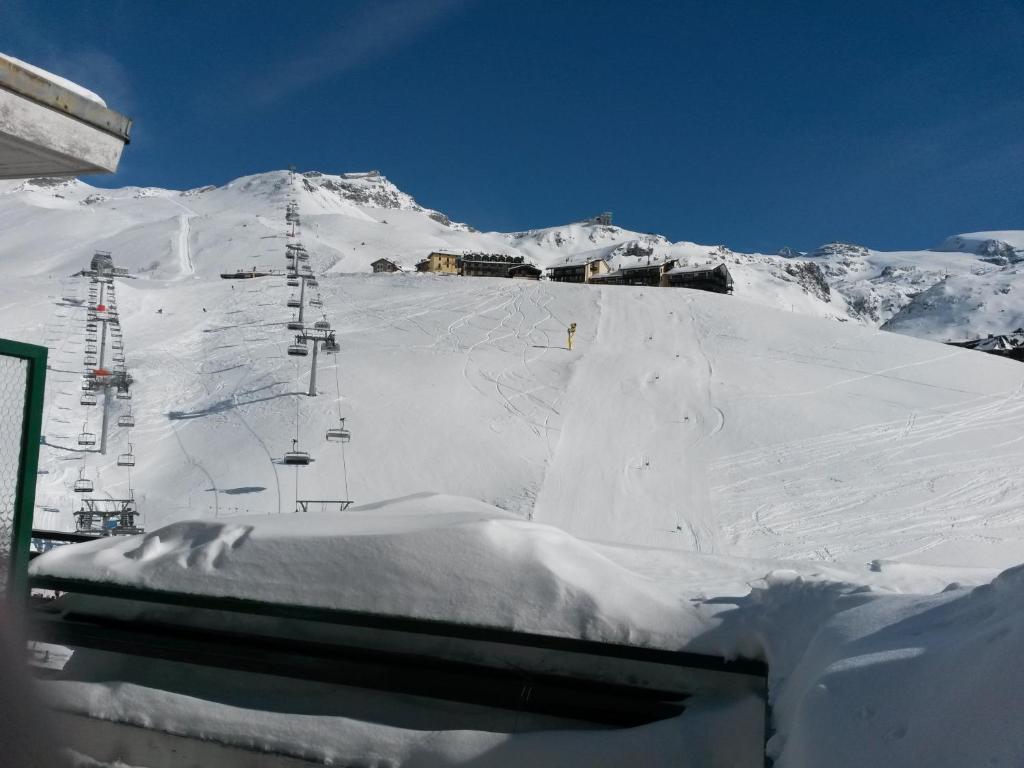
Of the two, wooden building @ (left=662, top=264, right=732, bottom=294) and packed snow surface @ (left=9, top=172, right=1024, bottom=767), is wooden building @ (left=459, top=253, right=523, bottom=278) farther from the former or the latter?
packed snow surface @ (left=9, top=172, right=1024, bottom=767)

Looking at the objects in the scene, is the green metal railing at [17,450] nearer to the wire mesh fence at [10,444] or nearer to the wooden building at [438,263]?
the wire mesh fence at [10,444]

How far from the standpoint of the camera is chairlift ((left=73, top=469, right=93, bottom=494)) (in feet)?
68.4

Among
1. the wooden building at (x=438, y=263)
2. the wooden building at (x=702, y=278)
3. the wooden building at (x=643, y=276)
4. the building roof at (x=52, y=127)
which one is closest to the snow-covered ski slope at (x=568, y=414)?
the building roof at (x=52, y=127)

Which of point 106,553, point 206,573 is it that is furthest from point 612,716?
point 106,553

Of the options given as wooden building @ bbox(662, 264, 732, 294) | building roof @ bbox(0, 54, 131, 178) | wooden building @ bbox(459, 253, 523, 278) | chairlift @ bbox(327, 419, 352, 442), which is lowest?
chairlift @ bbox(327, 419, 352, 442)

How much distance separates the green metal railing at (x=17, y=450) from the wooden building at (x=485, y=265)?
75078 millimetres

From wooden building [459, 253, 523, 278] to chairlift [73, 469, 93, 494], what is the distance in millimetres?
57878

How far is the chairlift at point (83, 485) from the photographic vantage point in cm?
2085

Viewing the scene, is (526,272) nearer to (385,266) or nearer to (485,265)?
(485,265)

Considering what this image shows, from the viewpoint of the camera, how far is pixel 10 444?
3262mm

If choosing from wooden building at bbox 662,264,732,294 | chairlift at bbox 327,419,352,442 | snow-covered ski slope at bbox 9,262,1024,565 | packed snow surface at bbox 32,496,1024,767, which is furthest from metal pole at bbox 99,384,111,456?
wooden building at bbox 662,264,732,294

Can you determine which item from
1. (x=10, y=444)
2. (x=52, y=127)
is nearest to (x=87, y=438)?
(x=10, y=444)

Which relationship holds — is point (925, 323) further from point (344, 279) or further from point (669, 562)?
point (669, 562)

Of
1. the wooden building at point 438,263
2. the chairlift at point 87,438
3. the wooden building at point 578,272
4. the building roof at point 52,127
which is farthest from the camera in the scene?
the wooden building at point 438,263
